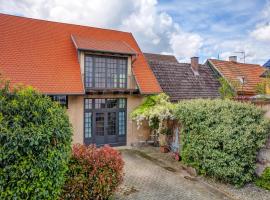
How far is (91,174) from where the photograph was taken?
6.66 m

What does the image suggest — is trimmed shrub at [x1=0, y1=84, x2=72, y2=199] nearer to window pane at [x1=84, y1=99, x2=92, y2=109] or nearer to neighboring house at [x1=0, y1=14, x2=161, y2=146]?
neighboring house at [x1=0, y1=14, x2=161, y2=146]

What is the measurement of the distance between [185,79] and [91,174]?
48.8ft

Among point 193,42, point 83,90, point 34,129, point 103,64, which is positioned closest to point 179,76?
point 193,42

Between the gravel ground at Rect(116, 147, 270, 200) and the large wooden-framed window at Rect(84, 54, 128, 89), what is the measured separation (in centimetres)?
581

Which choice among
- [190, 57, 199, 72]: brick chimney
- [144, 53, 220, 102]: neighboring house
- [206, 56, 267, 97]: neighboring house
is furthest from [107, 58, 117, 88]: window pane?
[206, 56, 267, 97]: neighboring house

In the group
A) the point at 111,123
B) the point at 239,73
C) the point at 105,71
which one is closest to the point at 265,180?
the point at 111,123

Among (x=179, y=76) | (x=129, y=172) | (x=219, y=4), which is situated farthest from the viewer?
(x=179, y=76)

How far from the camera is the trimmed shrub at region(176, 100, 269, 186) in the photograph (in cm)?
923

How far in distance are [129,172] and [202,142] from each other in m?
3.55

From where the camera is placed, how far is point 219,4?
1332cm

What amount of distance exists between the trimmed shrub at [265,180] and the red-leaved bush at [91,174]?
5.91 metres

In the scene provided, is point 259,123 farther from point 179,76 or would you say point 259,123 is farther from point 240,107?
point 179,76

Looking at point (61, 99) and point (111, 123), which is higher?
point (61, 99)

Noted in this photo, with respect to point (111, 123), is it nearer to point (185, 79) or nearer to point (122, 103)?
point (122, 103)
